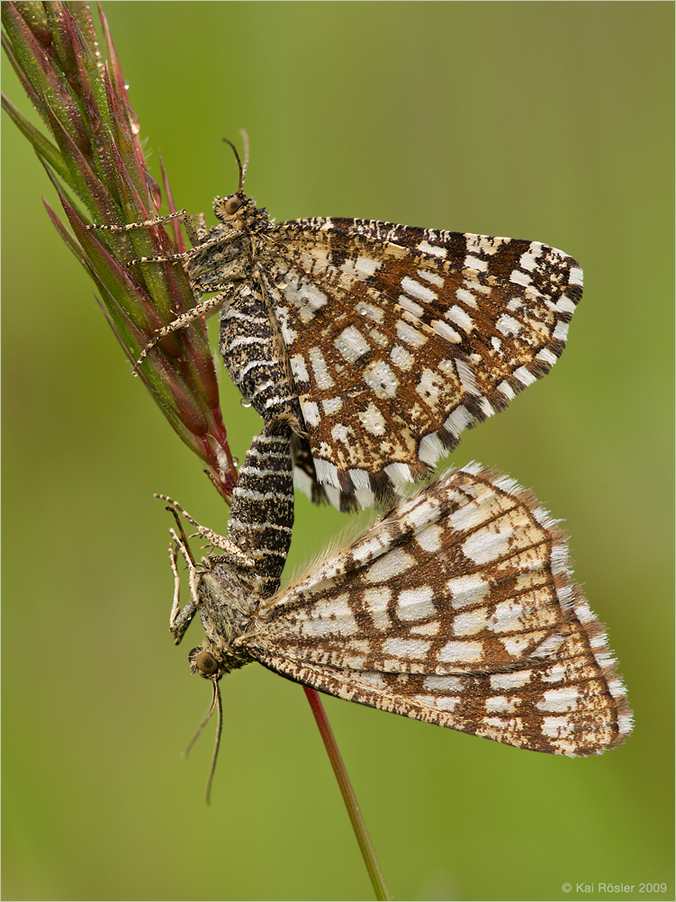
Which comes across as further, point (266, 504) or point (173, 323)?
point (266, 504)

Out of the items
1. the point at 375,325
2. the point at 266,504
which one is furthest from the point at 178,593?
the point at 375,325

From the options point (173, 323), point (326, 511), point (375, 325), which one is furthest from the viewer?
point (326, 511)

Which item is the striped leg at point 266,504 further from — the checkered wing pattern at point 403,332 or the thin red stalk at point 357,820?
the thin red stalk at point 357,820

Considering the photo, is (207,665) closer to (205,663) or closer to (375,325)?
(205,663)

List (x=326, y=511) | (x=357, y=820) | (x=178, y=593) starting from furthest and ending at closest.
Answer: (x=326, y=511), (x=178, y=593), (x=357, y=820)

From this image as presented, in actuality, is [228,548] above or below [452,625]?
above

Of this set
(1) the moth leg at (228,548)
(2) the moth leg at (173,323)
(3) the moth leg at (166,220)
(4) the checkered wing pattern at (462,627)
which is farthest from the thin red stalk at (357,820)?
(3) the moth leg at (166,220)

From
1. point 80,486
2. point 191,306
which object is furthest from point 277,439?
point 80,486

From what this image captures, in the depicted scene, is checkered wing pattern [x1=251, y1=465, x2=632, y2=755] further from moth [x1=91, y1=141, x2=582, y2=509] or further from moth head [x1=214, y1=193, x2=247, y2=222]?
moth head [x1=214, y1=193, x2=247, y2=222]
